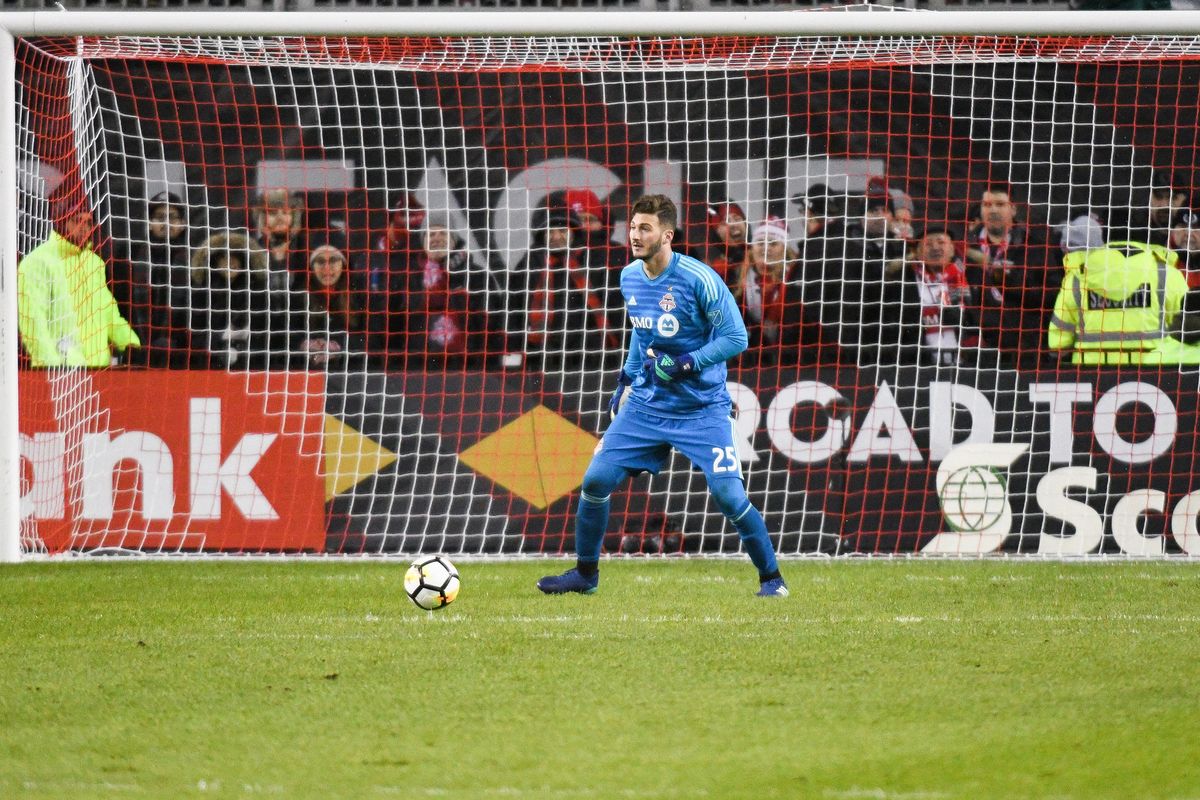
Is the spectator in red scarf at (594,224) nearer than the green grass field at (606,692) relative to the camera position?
No

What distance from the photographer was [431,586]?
662 cm

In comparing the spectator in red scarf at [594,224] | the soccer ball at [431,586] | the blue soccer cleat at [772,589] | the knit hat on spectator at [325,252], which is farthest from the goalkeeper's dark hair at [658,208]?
the knit hat on spectator at [325,252]

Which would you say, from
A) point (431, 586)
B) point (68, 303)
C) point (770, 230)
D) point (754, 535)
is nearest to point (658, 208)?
point (754, 535)

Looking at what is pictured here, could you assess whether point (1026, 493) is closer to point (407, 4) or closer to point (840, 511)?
point (840, 511)

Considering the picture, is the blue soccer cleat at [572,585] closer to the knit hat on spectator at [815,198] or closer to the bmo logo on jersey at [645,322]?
the bmo logo on jersey at [645,322]

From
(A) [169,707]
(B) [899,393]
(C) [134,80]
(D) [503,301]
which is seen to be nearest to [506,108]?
(D) [503,301]

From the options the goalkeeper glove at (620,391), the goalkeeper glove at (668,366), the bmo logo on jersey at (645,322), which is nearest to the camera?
the goalkeeper glove at (668,366)

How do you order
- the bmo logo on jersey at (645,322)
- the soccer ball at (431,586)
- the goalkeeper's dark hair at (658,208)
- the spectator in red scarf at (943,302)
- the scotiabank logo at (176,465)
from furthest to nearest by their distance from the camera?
the spectator in red scarf at (943,302) → the scotiabank logo at (176,465) → the bmo logo on jersey at (645,322) → the goalkeeper's dark hair at (658,208) → the soccer ball at (431,586)

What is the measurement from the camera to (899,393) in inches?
374

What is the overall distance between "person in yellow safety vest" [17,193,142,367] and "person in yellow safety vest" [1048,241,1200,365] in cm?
556

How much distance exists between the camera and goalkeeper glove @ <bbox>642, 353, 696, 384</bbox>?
6.88 metres

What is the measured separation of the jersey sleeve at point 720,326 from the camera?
271 inches

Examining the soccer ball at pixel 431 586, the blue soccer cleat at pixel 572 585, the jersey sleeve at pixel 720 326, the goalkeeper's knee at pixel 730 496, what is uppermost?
the jersey sleeve at pixel 720 326

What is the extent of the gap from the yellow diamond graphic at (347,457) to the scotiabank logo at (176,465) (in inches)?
2.5
